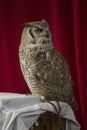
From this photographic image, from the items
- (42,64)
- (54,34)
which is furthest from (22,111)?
(54,34)

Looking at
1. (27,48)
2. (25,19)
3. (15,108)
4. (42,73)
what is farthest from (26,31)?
(25,19)

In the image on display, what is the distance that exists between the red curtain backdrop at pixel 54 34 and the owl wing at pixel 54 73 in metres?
0.40

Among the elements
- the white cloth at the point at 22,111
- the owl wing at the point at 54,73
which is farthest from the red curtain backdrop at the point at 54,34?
the white cloth at the point at 22,111

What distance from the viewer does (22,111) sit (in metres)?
1.38

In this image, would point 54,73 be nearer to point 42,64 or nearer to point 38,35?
point 42,64

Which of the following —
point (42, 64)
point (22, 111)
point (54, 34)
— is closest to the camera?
point (22, 111)

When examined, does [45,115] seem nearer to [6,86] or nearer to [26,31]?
[26,31]

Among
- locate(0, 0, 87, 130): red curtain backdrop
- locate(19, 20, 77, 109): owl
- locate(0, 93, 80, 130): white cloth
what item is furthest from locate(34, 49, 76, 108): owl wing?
locate(0, 0, 87, 130): red curtain backdrop

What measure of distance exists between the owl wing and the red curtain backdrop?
1.30 ft

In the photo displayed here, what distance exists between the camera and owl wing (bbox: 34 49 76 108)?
161cm

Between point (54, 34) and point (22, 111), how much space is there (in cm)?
85

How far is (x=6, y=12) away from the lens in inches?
86.9

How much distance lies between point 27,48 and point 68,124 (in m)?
0.38

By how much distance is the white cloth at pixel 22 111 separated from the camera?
1.36 metres
